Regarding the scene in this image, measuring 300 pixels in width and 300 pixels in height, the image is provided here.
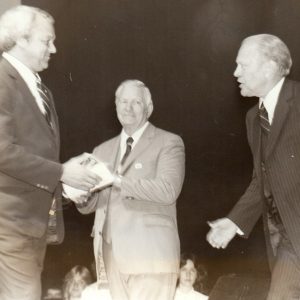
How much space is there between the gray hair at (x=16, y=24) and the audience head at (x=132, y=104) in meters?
0.39

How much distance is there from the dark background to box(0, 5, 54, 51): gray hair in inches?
4.1

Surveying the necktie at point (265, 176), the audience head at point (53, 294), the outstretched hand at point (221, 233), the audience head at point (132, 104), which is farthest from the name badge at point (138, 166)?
the audience head at point (53, 294)

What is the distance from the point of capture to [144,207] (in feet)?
5.77

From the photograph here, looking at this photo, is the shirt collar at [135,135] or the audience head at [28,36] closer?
the audience head at [28,36]

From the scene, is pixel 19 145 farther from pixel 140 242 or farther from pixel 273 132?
pixel 273 132

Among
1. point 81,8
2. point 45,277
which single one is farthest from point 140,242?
point 81,8

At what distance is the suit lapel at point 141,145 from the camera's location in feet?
5.78

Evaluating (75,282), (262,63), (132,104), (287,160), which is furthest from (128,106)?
(75,282)

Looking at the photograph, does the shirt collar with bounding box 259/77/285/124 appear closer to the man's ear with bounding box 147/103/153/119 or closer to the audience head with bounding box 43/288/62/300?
the man's ear with bounding box 147/103/153/119

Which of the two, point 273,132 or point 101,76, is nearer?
point 273,132

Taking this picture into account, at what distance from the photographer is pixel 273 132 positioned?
5.23 ft

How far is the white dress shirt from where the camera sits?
5.15 ft

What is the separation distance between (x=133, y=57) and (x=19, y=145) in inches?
22.5

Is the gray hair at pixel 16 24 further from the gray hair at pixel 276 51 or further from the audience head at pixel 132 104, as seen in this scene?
the gray hair at pixel 276 51
